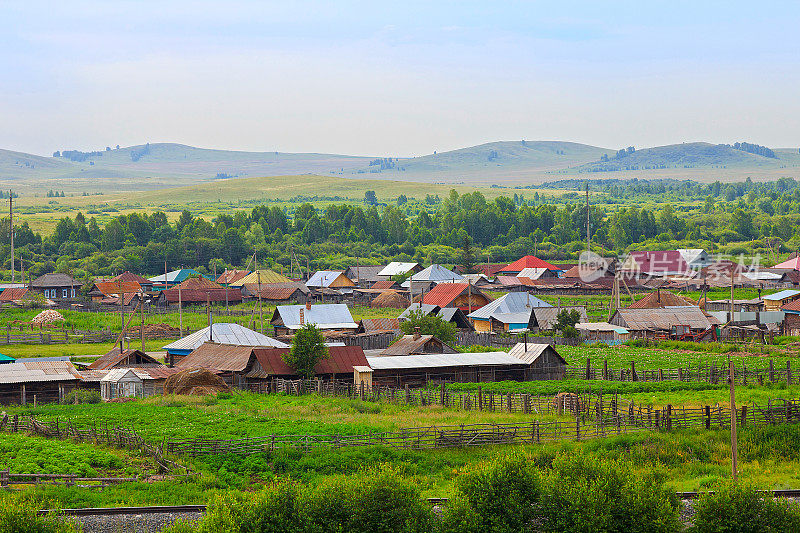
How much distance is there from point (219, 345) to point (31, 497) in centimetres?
2509

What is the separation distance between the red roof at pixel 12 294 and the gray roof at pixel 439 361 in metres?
52.7

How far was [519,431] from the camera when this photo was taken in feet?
98.1

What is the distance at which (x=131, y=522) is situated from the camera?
2120 cm

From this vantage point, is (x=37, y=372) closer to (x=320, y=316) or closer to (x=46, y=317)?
(x=320, y=316)

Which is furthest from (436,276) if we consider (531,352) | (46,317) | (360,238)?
(531,352)

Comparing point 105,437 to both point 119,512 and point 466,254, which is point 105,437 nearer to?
point 119,512

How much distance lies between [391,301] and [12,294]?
33607 millimetres

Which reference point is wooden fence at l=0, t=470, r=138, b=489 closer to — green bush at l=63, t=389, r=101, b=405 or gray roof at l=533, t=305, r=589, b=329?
green bush at l=63, t=389, r=101, b=405

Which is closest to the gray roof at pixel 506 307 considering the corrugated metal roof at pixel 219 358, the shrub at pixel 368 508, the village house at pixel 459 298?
the village house at pixel 459 298

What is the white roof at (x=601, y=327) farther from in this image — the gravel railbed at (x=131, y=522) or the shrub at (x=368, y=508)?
the gravel railbed at (x=131, y=522)

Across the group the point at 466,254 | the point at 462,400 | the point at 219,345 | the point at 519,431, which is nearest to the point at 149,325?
the point at 219,345

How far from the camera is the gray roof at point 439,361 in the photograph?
42.9m

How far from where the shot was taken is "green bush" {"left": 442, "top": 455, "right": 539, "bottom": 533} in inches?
790

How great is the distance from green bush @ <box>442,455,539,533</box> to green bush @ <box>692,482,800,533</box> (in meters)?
3.41
